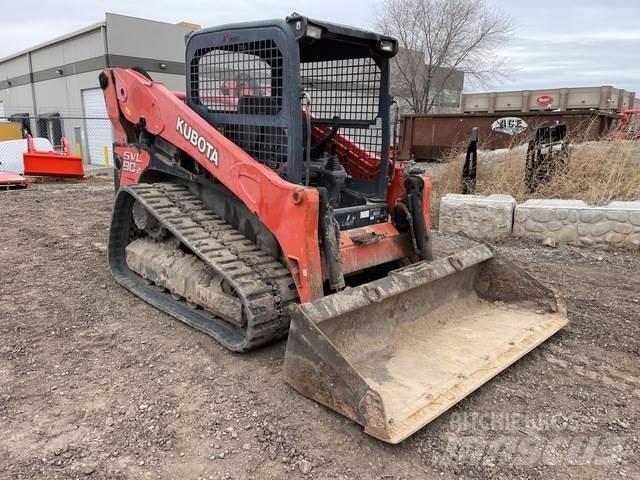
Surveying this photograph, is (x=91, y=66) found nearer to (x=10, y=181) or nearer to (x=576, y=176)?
(x=10, y=181)

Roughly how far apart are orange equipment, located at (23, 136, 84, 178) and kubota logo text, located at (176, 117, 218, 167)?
31.6 ft

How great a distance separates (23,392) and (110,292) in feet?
5.56

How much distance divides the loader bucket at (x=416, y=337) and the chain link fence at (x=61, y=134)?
12.0 meters

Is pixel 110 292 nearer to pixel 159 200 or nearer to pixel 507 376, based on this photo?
pixel 159 200

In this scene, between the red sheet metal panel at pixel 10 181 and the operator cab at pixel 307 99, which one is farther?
the red sheet metal panel at pixel 10 181

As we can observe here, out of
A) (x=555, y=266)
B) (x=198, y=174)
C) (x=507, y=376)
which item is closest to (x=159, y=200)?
(x=198, y=174)

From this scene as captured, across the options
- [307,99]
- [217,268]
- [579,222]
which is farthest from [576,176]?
[217,268]

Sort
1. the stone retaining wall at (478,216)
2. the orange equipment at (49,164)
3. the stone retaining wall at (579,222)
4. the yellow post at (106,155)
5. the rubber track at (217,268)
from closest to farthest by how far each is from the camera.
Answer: the rubber track at (217,268)
the stone retaining wall at (579,222)
the stone retaining wall at (478,216)
the orange equipment at (49,164)
the yellow post at (106,155)

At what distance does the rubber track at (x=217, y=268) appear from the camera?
330 centimetres

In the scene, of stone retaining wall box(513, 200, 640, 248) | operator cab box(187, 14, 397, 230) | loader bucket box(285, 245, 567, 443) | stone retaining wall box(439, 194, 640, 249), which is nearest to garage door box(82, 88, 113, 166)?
stone retaining wall box(439, 194, 640, 249)

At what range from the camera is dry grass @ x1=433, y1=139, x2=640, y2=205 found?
6793 millimetres

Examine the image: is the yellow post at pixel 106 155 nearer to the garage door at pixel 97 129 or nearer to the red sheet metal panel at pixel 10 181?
the garage door at pixel 97 129

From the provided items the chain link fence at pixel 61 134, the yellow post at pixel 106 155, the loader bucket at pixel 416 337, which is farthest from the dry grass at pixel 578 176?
the yellow post at pixel 106 155

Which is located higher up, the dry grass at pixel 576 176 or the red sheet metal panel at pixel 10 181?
the dry grass at pixel 576 176
